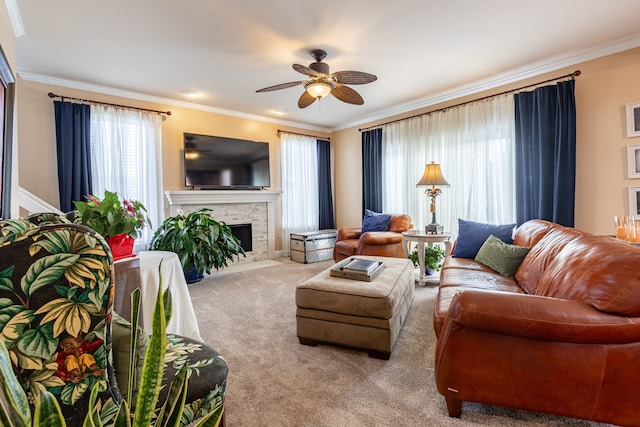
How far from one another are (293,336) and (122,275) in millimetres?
1272

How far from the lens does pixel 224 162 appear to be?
474cm

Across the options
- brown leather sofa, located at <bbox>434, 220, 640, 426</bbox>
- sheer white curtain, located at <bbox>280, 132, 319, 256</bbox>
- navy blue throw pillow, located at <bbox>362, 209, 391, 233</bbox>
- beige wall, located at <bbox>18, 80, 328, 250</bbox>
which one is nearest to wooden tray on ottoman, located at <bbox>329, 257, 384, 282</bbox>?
brown leather sofa, located at <bbox>434, 220, 640, 426</bbox>

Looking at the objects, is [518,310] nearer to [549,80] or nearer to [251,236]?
[549,80]

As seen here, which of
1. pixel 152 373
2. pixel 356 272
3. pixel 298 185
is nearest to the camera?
pixel 152 373

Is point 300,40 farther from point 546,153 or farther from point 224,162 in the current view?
point 546,153

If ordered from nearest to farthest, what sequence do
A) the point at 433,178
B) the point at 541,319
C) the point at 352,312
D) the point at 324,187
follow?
the point at 541,319 → the point at 352,312 → the point at 433,178 → the point at 324,187

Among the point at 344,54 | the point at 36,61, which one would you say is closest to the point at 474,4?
the point at 344,54

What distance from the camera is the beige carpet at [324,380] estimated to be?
148cm

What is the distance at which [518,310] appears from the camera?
129 centimetres

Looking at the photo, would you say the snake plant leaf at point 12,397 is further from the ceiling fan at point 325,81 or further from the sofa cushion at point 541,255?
the ceiling fan at point 325,81

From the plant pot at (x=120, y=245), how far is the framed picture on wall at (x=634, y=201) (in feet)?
14.0

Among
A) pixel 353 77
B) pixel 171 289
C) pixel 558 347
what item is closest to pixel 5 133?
pixel 171 289

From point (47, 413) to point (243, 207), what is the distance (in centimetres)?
477

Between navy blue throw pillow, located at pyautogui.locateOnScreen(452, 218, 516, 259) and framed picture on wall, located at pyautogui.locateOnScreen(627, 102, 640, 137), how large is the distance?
1320 mm
